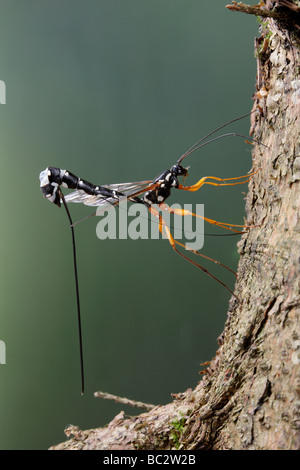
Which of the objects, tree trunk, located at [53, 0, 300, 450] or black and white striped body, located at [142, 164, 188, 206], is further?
black and white striped body, located at [142, 164, 188, 206]

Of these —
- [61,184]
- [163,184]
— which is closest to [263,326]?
[163,184]

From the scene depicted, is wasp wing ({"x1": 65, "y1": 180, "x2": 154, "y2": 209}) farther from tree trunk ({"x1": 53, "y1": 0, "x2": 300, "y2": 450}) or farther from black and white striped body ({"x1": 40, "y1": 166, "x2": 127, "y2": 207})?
tree trunk ({"x1": 53, "y1": 0, "x2": 300, "y2": 450})

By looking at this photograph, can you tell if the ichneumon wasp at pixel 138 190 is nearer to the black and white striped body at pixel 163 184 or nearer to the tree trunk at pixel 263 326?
the black and white striped body at pixel 163 184

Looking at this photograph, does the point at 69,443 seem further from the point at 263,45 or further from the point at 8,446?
the point at 263,45

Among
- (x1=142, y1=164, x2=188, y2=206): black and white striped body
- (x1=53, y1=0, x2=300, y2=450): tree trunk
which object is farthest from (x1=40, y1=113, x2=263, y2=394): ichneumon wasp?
(x1=53, y1=0, x2=300, y2=450): tree trunk

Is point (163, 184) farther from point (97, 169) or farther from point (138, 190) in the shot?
point (97, 169)
